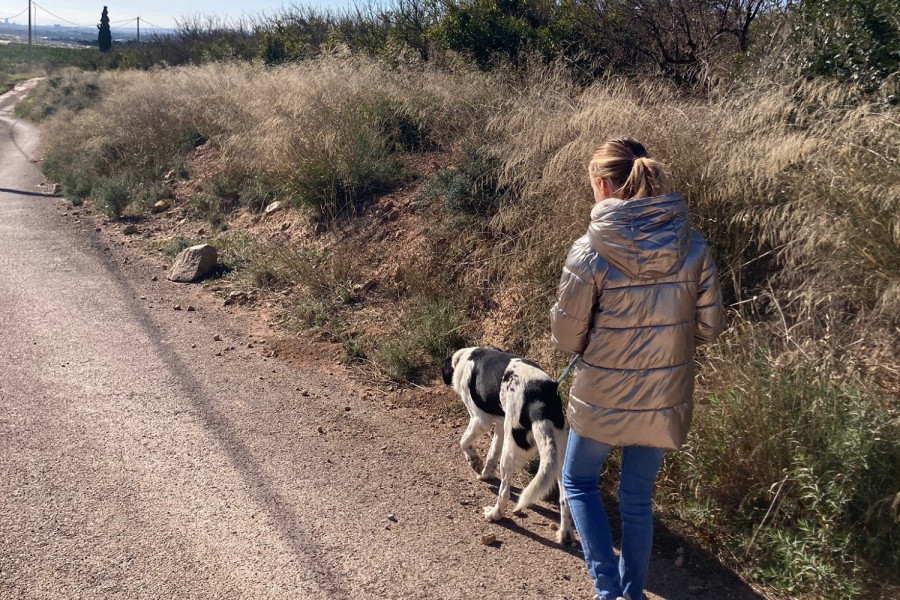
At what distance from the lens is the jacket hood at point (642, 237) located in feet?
9.21

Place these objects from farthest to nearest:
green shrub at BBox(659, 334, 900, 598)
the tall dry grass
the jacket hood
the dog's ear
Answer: the tall dry grass → the dog's ear → green shrub at BBox(659, 334, 900, 598) → the jacket hood

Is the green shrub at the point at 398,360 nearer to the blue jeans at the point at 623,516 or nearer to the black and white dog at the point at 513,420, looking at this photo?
the black and white dog at the point at 513,420

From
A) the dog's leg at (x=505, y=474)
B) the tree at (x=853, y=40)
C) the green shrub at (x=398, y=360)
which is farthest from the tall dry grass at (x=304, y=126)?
the dog's leg at (x=505, y=474)

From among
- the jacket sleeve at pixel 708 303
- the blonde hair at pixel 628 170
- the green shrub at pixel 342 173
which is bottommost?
the green shrub at pixel 342 173

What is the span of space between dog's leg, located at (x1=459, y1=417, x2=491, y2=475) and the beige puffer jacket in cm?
146

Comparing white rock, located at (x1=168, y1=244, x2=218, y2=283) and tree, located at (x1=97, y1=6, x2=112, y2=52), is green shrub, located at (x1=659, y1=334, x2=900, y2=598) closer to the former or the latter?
white rock, located at (x1=168, y1=244, x2=218, y2=283)

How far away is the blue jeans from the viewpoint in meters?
3.03

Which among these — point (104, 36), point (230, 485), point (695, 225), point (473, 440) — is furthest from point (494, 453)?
point (104, 36)

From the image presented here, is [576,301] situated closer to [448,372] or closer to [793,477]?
[793,477]

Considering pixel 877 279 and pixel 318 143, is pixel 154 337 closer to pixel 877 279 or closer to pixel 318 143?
pixel 318 143

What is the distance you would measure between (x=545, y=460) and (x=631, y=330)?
105 cm

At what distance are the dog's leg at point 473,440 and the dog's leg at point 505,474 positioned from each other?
395 mm

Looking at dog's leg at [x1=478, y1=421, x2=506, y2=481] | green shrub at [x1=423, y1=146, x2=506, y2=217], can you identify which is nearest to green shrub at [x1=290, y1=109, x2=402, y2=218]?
green shrub at [x1=423, y1=146, x2=506, y2=217]

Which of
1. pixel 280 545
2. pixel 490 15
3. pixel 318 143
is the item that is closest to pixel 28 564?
pixel 280 545
